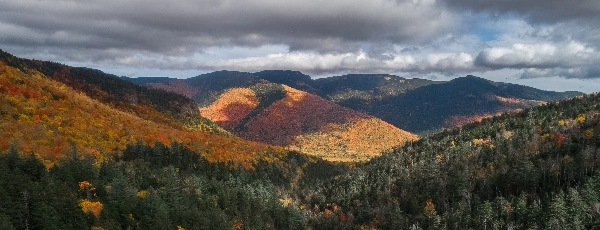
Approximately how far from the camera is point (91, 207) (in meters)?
75.9

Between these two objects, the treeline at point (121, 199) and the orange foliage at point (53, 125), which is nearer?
the treeline at point (121, 199)

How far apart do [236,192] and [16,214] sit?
9349 centimetres

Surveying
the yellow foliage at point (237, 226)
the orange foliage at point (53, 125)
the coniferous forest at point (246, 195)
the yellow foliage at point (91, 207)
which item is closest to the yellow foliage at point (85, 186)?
the coniferous forest at point (246, 195)

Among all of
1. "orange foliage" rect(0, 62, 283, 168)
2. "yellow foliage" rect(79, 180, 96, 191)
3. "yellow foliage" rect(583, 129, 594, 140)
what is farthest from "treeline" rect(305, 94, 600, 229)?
"yellow foliage" rect(79, 180, 96, 191)

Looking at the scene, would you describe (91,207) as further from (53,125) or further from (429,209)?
(429,209)

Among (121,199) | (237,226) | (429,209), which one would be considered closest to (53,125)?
(121,199)

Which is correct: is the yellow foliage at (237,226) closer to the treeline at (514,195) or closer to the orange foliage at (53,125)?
the orange foliage at (53,125)

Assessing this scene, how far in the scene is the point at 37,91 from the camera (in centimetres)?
13400

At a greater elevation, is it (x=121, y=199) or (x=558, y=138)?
(x=558, y=138)

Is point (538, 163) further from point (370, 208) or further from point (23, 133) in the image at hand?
point (23, 133)

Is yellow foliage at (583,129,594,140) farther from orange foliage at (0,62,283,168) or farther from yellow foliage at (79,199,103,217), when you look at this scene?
yellow foliage at (79,199,103,217)

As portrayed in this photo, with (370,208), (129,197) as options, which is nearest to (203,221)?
(129,197)

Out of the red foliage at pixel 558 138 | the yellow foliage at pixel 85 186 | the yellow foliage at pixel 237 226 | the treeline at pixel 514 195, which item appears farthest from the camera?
the red foliage at pixel 558 138

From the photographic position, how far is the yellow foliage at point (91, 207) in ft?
245
